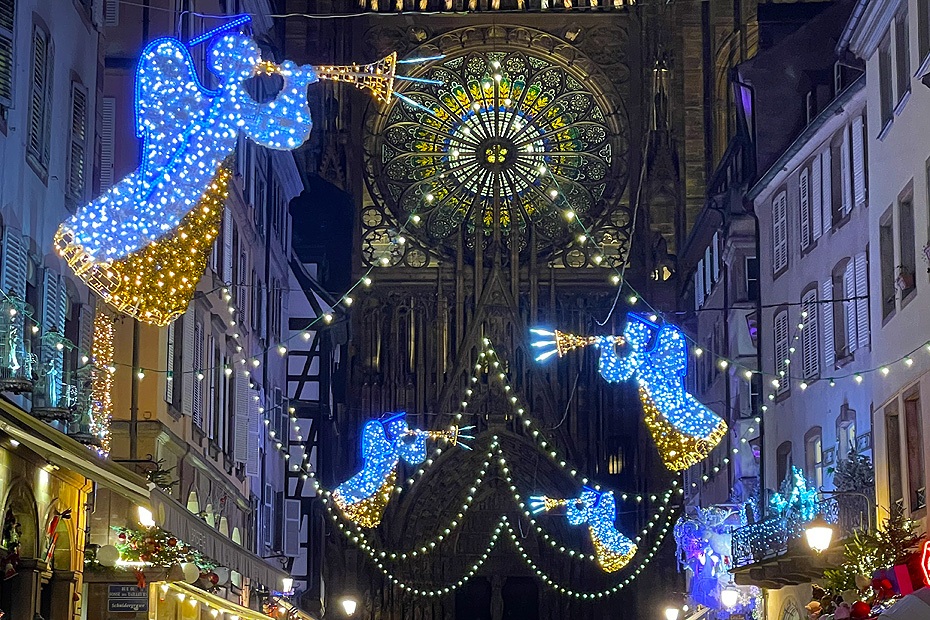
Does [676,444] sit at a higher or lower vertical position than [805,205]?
lower

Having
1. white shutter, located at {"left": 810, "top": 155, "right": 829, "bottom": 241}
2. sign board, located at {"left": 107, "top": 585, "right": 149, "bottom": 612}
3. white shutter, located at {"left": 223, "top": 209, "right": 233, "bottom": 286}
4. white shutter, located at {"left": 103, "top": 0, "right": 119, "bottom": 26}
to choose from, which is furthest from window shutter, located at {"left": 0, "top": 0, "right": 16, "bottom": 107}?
white shutter, located at {"left": 223, "top": 209, "right": 233, "bottom": 286}

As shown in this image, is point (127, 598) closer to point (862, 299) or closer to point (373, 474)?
point (862, 299)

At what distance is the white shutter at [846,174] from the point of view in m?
26.8

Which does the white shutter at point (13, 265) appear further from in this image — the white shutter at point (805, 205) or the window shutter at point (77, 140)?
the white shutter at point (805, 205)

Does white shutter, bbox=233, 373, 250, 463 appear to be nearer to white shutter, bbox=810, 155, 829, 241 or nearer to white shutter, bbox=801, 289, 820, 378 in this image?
white shutter, bbox=801, 289, 820, 378

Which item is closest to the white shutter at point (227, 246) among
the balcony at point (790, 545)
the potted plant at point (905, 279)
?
the balcony at point (790, 545)

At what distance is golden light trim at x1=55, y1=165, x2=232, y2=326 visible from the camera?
13648mm

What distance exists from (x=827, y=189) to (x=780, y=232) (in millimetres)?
3621

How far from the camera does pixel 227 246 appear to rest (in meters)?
33.7

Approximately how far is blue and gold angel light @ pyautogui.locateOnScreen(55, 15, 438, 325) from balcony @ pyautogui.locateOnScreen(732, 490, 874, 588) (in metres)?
11.5

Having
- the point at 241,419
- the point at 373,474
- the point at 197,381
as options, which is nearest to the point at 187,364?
the point at 197,381

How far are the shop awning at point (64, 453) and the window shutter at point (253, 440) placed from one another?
18.9 meters

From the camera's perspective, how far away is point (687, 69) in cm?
4919

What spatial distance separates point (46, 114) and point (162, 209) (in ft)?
22.1
